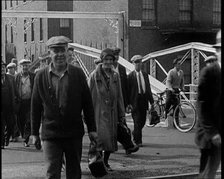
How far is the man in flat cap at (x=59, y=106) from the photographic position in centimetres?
604

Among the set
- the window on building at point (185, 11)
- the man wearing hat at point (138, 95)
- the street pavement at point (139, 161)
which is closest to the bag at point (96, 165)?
the street pavement at point (139, 161)

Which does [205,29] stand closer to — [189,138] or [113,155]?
[113,155]

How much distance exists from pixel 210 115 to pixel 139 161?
5.00 meters

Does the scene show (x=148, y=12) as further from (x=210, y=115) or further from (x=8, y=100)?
(x=210, y=115)

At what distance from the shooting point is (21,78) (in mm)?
12422

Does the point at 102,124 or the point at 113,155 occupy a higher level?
the point at 102,124

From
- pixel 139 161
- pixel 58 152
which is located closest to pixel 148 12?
pixel 139 161

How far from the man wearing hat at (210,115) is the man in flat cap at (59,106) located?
4.87 feet

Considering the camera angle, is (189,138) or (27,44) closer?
(189,138)

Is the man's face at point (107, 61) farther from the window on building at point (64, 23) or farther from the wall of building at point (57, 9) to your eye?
the window on building at point (64, 23)

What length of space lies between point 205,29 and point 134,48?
554 cm

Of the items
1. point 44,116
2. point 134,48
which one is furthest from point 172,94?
point 44,116

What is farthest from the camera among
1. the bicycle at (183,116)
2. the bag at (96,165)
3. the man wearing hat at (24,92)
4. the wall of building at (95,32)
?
the wall of building at (95,32)

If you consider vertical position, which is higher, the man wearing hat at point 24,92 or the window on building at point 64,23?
the window on building at point 64,23
